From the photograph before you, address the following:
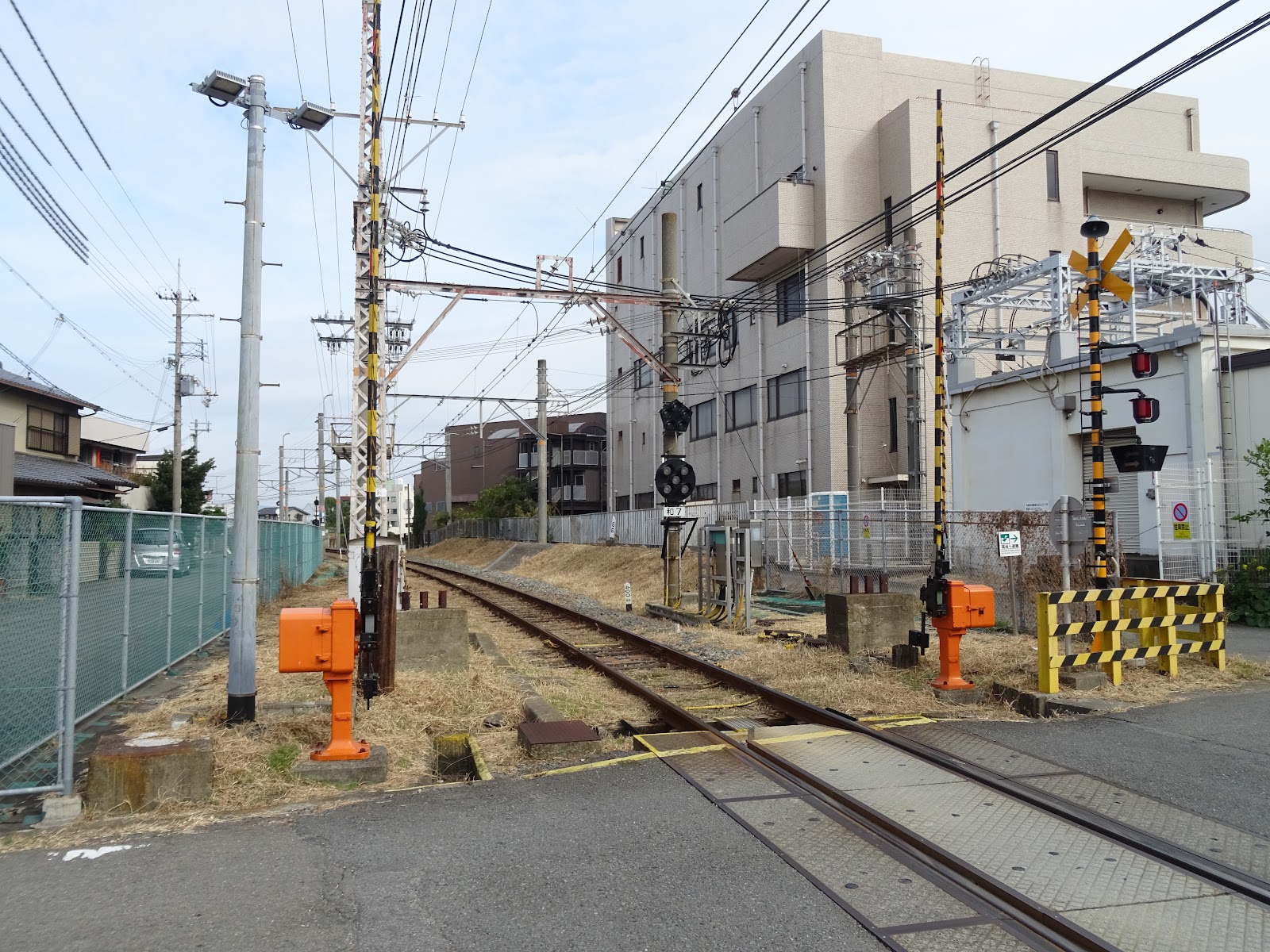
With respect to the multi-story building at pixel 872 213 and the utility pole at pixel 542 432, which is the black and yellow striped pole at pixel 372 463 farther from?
the utility pole at pixel 542 432

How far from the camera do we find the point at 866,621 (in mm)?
11812

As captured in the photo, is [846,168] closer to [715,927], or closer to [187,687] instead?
[187,687]

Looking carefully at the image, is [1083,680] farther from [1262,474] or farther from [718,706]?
[1262,474]

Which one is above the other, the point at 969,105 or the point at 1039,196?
the point at 969,105

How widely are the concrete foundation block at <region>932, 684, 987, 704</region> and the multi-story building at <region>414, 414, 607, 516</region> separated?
52.2 m

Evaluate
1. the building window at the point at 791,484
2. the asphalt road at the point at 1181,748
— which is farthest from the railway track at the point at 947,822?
the building window at the point at 791,484

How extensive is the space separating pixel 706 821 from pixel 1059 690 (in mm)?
Result: 5204

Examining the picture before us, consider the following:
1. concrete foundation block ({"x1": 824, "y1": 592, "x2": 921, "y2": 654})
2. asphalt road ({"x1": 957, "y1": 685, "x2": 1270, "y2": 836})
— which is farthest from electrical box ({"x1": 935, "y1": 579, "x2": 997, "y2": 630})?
concrete foundation block ({"x1": 824, "y1": 592, "x2": 921, "y2": 654})

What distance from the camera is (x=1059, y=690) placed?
358 inches

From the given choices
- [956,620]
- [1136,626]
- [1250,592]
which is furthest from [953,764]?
[1250,592]

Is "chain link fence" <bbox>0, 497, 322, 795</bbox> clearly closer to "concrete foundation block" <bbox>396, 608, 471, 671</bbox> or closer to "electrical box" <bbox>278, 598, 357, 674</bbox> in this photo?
"electrical box" <bbox>278, 598, 357, 674</bbox>

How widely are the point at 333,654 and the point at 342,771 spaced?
2.57ft

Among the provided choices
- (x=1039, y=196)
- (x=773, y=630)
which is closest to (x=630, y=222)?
(x=1039, y=196)

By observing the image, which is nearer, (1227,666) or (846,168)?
(1227,666)
